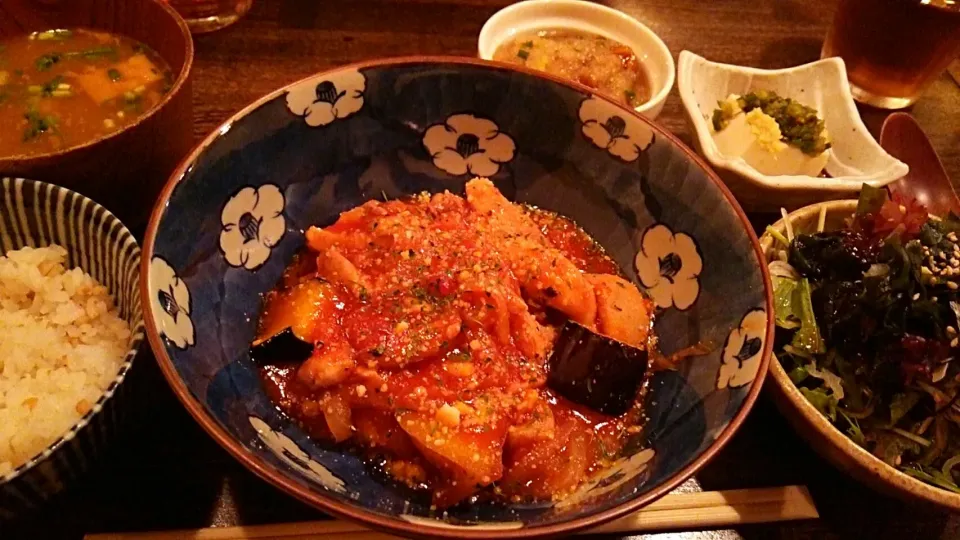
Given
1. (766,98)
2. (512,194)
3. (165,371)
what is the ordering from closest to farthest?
(165,371) → (512,194) → (766,98)

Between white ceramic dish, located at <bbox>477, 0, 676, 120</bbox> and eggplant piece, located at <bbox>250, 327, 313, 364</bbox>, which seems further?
white ceramic dish, located at <bbox>477, 0, 676, 120</bbox>

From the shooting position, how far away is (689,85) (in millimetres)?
2951

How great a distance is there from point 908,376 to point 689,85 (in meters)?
1.46

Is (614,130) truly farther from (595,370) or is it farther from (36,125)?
(36,125)

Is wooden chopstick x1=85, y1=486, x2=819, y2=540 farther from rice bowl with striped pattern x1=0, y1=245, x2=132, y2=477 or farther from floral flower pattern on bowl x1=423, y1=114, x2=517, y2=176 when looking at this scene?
floral flower pattern on bowl x1=423, y1=114, x2=517, y2=176

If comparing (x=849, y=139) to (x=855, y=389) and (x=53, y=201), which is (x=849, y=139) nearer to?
(x=855, y=389)

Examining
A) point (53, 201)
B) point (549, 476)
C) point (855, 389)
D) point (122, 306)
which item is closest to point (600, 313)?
point (549, 476)

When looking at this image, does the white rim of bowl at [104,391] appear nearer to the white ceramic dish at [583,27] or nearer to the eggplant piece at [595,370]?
the eggplant piece at [595,370]

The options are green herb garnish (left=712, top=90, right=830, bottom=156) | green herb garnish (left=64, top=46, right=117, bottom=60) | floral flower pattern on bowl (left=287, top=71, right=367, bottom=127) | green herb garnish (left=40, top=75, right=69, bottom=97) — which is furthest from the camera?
green herb garnish (left=712, top=90, right=830, bottom=156)

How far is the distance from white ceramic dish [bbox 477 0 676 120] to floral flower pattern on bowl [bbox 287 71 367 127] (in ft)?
2.78

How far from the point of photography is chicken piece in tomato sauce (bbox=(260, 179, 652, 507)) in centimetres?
173

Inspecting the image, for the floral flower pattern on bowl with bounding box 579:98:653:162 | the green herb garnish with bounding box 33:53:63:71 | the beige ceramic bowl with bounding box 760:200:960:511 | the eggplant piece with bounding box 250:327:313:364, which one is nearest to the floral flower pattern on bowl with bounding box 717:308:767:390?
the beige ceramic bowl with bounding box 760:200:960:511

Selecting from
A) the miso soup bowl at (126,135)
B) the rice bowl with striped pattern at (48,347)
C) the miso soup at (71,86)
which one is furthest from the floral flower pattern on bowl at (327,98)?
the rice bowl with striped pattern at (48,347)

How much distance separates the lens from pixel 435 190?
248 cm
